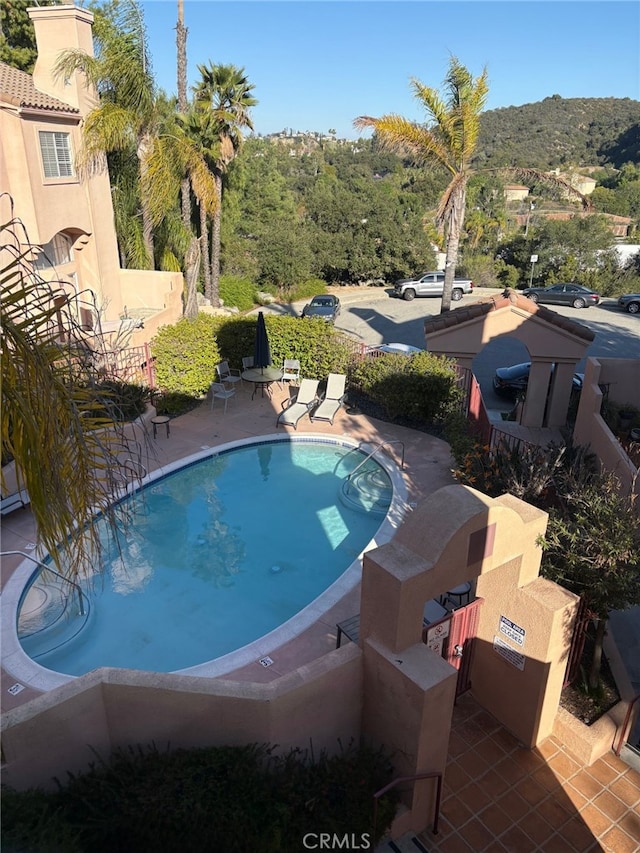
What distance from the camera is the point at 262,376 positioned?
17594 mm

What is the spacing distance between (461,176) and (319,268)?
69.7 ft

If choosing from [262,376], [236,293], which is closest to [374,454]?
[262,376]

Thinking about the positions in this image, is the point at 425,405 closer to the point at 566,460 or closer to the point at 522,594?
the point at 566,460

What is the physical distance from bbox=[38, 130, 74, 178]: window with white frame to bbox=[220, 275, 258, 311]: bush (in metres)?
12.6

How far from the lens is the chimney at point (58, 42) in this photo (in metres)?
19.8

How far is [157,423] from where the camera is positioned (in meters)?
15.3

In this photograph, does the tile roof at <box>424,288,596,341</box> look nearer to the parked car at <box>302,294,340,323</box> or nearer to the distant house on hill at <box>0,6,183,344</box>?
the distant house on hill at <box>0,6,183,344</box>

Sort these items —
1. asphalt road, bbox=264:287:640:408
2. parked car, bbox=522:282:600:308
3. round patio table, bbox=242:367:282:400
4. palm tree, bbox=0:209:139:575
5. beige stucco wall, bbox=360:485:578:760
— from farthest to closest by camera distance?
1. parked car, bbox=522:282:600:308
2. asphalt road, bbox=264:287:640:408
3. round patio table, bbox=242:367:282:400
4. beige stucco wall, bbox=360:485:578:760
5. palm tree, bbox=0:209:139:575

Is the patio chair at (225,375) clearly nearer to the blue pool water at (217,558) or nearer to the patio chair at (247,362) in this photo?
the patio chair at (247,362)

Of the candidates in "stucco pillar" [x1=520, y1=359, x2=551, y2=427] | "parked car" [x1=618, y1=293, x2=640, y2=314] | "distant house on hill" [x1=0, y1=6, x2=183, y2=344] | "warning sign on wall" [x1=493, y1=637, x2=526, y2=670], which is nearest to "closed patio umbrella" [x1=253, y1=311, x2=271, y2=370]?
"distant house on hill" [x1=0, y1=6, x2=183, y2=344]

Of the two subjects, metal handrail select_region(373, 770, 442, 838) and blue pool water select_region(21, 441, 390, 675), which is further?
blue pool water select_region(21, 441, 390, 675)

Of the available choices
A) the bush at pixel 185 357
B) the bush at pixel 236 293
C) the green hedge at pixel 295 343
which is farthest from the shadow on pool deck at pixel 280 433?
the bush at pixel 236 293

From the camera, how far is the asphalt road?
24.8 meters

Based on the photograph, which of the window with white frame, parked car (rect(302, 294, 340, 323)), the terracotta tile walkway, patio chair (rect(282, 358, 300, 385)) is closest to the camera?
the terracotta tile walkway
